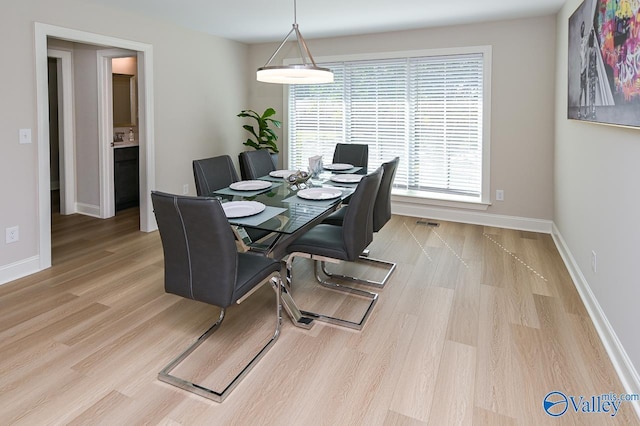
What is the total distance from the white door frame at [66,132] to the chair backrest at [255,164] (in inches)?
107

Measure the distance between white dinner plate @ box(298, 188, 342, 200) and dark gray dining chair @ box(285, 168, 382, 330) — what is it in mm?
225

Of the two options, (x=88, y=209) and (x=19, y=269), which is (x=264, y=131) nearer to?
(x=88, y=209)

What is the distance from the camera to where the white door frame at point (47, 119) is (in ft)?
11.3

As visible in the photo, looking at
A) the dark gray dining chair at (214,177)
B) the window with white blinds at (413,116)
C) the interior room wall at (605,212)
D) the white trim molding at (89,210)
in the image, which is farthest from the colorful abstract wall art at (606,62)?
the white trim molding at (89,210)

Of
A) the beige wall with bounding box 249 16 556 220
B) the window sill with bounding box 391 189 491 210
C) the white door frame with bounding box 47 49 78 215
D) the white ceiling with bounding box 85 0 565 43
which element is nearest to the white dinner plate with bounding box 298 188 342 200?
the white ceiling with bounding box 85 0 565 43

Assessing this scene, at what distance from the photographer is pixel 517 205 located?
15.8 ft

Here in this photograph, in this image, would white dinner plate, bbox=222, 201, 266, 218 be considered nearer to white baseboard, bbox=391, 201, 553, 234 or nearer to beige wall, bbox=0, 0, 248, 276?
beige wall, bbox=0, 0, 248, 276

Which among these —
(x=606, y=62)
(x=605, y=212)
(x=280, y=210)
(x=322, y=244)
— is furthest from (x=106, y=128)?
(x=605, y=212)

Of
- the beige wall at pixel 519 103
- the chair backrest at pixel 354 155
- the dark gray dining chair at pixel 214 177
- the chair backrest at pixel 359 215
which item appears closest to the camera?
the chair backrest at pixel 359 215

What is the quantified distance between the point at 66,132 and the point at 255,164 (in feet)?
9.44

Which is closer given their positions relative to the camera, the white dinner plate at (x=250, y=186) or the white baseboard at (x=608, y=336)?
the white baseboard at (x=608, y=336)

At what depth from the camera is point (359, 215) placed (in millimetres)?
2637

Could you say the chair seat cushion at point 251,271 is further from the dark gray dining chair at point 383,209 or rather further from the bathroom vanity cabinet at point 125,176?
the bathroom vanity cabinet at point 125,176

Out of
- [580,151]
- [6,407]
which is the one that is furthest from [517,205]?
[6,407]
